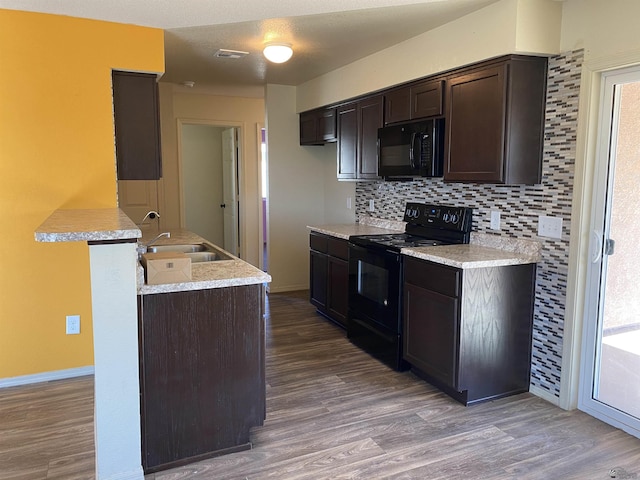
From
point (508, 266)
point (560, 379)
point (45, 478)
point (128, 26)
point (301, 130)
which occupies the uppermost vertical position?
point (128, 26)

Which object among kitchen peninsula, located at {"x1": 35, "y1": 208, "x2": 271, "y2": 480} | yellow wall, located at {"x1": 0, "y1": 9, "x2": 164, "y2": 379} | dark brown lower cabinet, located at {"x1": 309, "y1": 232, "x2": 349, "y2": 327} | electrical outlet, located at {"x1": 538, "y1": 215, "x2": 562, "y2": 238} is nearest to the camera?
kitchen peninsula, located at {"x1": 35, "y1": 208, "x2": 271, "y2": 480}

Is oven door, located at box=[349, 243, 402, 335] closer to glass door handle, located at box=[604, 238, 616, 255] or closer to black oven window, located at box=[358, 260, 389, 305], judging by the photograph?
black oven window, located at box=[358, 260, 389, 305]

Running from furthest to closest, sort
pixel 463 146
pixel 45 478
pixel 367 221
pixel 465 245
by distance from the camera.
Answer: pixel 367 221 < pixel 465 245 < pixel 463 146 < pixel 45 478

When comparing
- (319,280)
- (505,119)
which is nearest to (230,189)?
(319,280)

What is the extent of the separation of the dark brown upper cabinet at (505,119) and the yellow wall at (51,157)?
6.84 feet

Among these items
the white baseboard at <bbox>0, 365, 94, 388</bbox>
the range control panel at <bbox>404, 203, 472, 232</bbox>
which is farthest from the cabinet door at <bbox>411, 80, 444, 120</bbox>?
the white baseboard at <bbox>0, 365, 94, 388</bbox>

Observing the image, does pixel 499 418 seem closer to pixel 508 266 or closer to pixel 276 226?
pixel 508 266

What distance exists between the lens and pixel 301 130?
543 centimetres

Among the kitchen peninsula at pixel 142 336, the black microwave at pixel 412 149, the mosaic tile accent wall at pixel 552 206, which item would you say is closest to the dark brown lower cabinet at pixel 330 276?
the black microwave at pixel 412 149

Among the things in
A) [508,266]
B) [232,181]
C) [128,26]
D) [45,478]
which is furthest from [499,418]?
[232,181]

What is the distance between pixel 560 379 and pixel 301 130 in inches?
145

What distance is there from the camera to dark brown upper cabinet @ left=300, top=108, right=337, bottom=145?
477cm

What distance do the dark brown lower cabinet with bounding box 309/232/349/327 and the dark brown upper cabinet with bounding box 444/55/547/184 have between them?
1.41 metres

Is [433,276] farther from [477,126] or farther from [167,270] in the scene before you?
[167,270]
